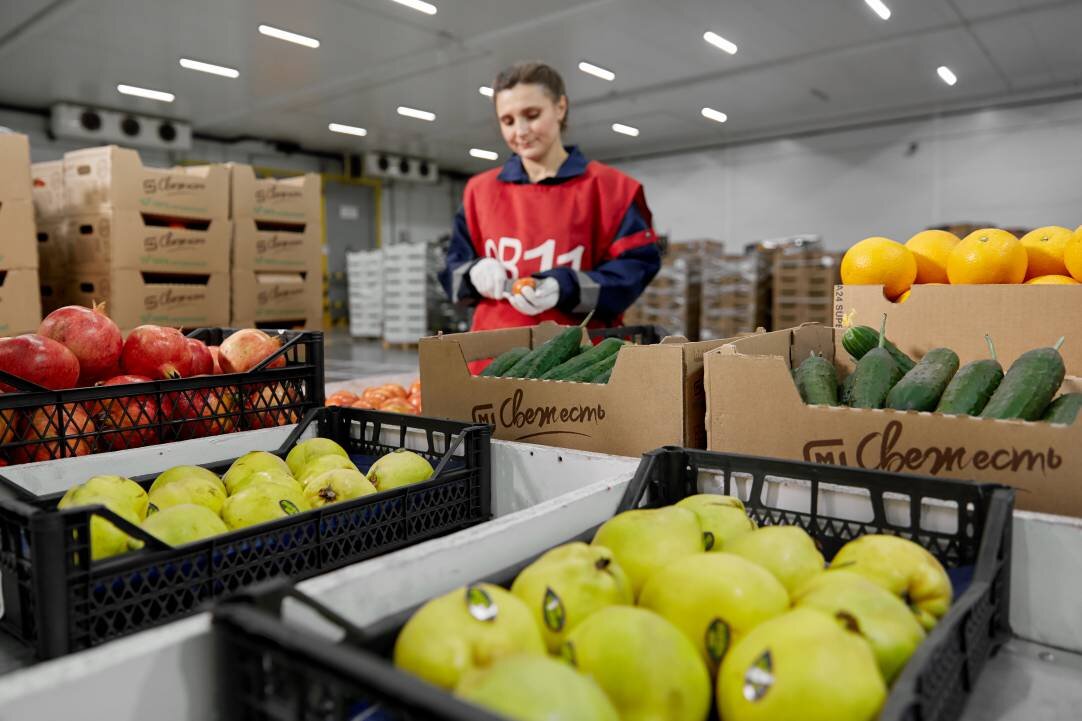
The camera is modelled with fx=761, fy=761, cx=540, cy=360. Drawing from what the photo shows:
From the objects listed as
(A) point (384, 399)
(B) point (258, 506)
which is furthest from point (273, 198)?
(B) point (258, 506)

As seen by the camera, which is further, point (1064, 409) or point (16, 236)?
point (16, 236)

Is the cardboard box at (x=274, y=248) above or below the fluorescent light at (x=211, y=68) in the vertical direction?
below

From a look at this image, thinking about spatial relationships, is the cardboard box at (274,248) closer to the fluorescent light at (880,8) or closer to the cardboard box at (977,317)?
the cardboard box at (977,317)

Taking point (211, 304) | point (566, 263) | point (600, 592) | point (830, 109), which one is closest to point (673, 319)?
point (830, 109)

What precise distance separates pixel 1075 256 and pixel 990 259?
6.5 inches

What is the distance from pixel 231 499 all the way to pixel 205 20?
808 cm

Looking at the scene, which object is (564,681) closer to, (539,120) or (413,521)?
(413,521)

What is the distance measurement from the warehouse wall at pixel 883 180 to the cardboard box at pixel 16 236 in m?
12.1

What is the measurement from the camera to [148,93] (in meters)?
10.4

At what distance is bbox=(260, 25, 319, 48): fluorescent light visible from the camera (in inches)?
315

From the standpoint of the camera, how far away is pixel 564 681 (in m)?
0.50

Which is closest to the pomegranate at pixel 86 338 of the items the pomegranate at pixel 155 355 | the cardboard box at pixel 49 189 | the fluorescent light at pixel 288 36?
the pomegranate at pixel 155 355

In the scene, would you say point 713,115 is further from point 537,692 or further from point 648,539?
point 537,692

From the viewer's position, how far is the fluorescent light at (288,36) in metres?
8.00
